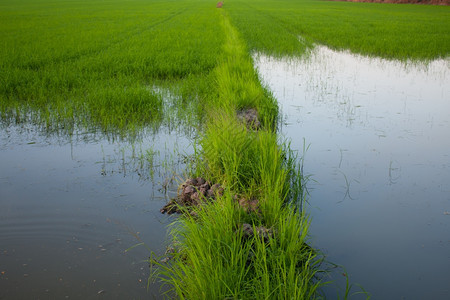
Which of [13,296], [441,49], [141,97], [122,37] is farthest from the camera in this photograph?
[122,37]

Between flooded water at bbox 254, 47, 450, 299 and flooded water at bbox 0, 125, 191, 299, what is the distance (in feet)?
4.02

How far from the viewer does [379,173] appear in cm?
367

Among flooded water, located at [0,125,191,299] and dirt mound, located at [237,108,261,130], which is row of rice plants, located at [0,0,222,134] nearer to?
flooded water, located at [0,125,191,299]

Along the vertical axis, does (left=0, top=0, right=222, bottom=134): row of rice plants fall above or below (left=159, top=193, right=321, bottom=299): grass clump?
above

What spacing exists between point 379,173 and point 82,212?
8.61ft

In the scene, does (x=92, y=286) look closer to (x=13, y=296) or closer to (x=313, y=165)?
(x=13, y=296)

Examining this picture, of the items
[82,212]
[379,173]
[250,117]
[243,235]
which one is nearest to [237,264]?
[243,235]

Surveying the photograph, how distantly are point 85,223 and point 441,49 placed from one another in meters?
11.3

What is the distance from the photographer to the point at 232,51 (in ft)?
31.6

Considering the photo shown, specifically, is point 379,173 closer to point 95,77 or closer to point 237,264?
point 237,264

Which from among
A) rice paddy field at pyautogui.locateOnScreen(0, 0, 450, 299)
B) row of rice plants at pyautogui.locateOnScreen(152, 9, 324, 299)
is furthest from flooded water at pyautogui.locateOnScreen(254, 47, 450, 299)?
row of rice plants at pyautogui.locateOnScreen(152, 9, 324, 299)

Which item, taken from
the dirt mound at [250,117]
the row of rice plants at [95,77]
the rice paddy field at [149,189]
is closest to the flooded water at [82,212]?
the rice paddy field at [149,189]

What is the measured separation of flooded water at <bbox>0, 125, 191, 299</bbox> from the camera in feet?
7.47

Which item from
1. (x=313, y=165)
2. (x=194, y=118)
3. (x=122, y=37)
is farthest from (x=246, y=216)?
(x=122, y=37)
